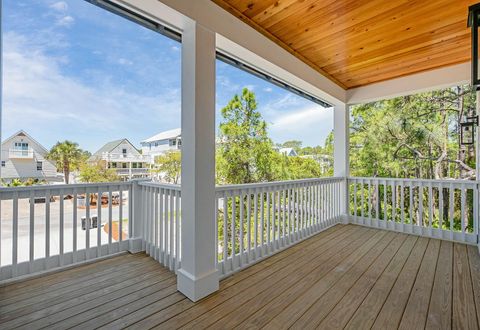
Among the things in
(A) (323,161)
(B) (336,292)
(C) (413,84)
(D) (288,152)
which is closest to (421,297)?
(B) (336,292)

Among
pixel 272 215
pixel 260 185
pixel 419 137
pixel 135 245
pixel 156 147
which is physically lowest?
pixel 135 245

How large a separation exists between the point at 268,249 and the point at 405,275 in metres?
1.38

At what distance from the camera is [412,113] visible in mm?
5859

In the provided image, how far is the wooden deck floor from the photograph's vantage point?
1.53m

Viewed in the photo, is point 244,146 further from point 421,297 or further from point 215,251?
point 421,297

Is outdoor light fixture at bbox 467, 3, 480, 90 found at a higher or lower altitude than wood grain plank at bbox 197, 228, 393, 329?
higher

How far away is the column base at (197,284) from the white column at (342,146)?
→ 3.18 metres

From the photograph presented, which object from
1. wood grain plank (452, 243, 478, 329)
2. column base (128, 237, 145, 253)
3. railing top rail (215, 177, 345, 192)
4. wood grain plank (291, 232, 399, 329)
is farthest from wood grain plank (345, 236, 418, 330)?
column base (128, 237, 145, 253)

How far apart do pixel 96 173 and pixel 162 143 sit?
4.58 feet

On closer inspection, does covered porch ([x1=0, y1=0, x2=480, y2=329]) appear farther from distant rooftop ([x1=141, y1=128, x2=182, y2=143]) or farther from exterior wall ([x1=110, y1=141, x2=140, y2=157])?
distant rooftop ([x1=141, y1=128, x2=182, y2=143])

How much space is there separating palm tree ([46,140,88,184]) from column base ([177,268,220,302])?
1.71 metres

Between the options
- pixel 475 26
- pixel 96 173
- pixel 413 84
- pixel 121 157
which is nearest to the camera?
pixel 475 26

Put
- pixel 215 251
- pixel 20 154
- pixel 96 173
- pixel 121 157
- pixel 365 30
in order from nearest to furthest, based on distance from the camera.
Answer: pixel 215 251 → pixel 20 154 → pixel 365 30 → pixel 96 173 → pixel 121 157

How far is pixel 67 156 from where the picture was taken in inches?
107
